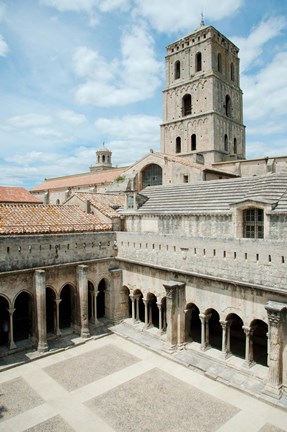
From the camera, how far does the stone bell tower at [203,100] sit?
36.1m

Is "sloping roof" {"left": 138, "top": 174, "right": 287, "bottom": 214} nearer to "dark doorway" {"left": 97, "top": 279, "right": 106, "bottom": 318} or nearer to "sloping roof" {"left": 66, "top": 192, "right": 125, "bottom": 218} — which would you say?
"sloping roof" {"left": 66, "top": 192, "right": 125, "bottom": 218}

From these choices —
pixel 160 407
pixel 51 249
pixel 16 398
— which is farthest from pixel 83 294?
pixel 160 407

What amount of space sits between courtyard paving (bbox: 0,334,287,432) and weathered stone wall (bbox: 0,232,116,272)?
4.76 m

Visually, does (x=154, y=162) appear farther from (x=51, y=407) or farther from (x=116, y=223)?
(x=51, y=407)

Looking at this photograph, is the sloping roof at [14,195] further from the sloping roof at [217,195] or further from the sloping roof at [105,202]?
the sloping roof at [217,195]

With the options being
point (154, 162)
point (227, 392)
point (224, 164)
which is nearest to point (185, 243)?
point (227, 392)

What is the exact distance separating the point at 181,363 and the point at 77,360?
4910mm

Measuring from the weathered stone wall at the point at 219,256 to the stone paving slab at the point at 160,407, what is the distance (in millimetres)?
4731

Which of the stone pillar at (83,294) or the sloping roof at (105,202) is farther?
the sloping roof at (105,202)

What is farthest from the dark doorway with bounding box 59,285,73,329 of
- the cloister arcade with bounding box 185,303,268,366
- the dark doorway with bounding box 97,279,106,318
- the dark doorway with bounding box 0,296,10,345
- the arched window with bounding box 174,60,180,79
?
the arched window with bounding box 174,60,180,79

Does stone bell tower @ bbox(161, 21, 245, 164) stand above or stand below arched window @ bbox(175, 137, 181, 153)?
above

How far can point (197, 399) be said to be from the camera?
12102mm

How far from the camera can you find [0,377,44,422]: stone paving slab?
11.6 metres

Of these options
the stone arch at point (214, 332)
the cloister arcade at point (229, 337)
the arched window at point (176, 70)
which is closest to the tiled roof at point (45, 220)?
the cloister arcade at point (229, 337)
